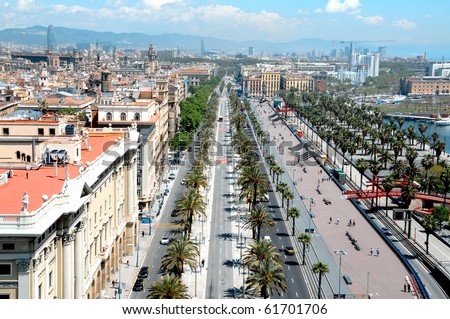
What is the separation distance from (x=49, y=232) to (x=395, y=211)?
5296 centimetres

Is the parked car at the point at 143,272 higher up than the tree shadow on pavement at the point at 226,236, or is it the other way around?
the parked car at the point at 143,272

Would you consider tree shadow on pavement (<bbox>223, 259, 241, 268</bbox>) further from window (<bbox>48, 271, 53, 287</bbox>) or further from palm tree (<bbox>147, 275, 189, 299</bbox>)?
window (<bbox>48, 271, 53, 287</bbox>)

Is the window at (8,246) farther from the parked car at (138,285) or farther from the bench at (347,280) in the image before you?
the bench at (347,280)

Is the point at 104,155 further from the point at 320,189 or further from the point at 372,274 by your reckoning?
the point at 320,189

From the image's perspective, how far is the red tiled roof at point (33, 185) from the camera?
118 ft

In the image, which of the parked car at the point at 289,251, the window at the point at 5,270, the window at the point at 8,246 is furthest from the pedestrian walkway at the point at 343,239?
the window at the point at 8,246

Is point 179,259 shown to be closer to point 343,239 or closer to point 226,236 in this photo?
point 226,236

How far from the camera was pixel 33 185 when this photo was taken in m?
41.6

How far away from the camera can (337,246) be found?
6625cm

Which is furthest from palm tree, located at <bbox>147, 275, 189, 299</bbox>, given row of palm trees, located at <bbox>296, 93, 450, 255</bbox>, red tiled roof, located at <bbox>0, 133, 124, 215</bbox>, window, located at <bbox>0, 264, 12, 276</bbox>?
row of palm trees, located at <bbox>296, 93, 450, 255</bbox>

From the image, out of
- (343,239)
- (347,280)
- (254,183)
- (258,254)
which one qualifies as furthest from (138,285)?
(343,239)

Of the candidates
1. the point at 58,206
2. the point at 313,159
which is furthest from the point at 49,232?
the point at 313,159

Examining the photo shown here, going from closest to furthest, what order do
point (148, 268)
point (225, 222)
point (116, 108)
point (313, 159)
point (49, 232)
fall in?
1. point (49, 232)
2. point (148, 268)
3. point (225, 222)
4. point (116, 108)
5. point (313, 159)

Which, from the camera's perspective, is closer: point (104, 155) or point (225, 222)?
point (104, 155)
